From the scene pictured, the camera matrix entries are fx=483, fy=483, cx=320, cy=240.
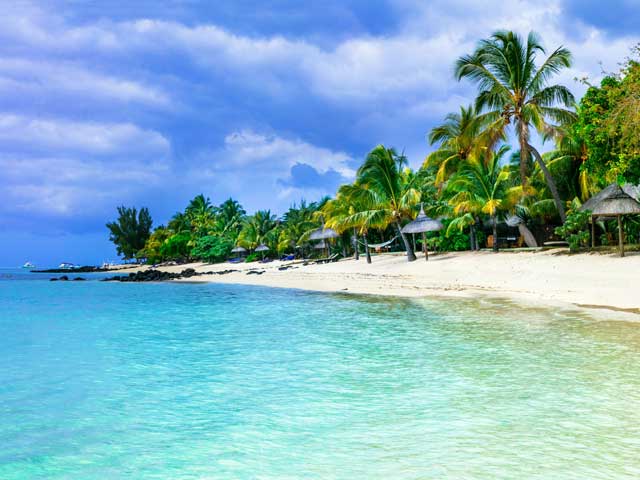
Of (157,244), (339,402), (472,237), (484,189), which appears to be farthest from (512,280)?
(157,244)

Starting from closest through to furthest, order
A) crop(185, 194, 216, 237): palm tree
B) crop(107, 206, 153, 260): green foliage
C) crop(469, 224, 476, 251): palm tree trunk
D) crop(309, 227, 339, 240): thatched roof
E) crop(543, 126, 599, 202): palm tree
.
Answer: crop(543, 126, 599, 202): palm tree < crop(469, 224, 476, 251): palm tree trunk < crop(309, 227, 339, 240): thatched roof < crop(185, 194, 216, 237): palm tree < crop(107, 206, 153, 260): green foliage

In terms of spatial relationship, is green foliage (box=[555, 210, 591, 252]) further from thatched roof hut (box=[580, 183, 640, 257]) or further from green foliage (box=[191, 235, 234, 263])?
green foliage (box=[191, 235, 234, 263])

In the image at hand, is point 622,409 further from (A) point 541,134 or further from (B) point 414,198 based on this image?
(B) point 414,198

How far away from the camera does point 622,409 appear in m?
4.16

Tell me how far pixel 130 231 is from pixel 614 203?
8066cm

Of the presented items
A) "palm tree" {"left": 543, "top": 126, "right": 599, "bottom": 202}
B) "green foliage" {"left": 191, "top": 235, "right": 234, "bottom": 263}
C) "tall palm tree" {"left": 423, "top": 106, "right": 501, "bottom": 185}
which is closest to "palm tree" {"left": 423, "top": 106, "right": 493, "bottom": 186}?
"tall palm tree" {"left": 423, "top": 106, "right": 501, "bottom": 185}

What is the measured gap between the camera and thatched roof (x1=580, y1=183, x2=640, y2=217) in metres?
15.0

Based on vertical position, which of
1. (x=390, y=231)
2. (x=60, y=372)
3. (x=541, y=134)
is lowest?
(x=60, y=372)

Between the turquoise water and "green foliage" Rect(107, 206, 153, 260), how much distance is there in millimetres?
78755

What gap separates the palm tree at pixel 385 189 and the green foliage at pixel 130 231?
68.1m

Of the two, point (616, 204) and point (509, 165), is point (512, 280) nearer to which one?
point (616, 204)

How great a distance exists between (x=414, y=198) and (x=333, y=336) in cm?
1585

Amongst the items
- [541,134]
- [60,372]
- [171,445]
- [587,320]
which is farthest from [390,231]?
[171,445]

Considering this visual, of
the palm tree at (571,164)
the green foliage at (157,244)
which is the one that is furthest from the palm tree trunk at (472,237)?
the green foliage at (157,244)
